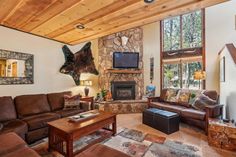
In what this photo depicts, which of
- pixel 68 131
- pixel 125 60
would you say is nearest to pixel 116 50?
pixel 125 60

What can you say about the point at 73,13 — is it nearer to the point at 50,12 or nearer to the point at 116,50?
the point at 50,12

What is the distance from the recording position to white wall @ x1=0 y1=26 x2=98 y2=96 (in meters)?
3.41

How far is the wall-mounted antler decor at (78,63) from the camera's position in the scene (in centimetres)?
471

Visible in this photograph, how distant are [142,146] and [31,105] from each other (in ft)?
8.33

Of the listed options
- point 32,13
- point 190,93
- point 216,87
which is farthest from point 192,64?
point 32,13

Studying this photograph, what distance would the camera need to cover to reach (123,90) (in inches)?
228

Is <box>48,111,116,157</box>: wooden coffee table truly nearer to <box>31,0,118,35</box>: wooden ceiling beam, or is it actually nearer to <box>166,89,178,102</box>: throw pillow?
<box>31,0,118,35</box>: wooden ceiling beam

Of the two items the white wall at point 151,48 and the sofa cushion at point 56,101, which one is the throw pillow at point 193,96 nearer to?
the white wall at point 151,48

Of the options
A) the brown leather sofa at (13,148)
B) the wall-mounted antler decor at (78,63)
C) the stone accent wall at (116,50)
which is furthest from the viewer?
the stone accent wall at (116,50)

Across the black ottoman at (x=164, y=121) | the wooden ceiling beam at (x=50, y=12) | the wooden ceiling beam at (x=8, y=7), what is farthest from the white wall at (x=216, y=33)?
the wooden ceiling beam at (x=8, y=7)

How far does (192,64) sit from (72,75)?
4231mm

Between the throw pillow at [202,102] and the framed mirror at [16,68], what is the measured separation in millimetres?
4152

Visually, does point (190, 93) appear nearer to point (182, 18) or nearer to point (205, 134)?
point (205, 134)

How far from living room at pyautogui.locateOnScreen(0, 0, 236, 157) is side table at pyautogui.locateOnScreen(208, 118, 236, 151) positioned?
0.01 metres
